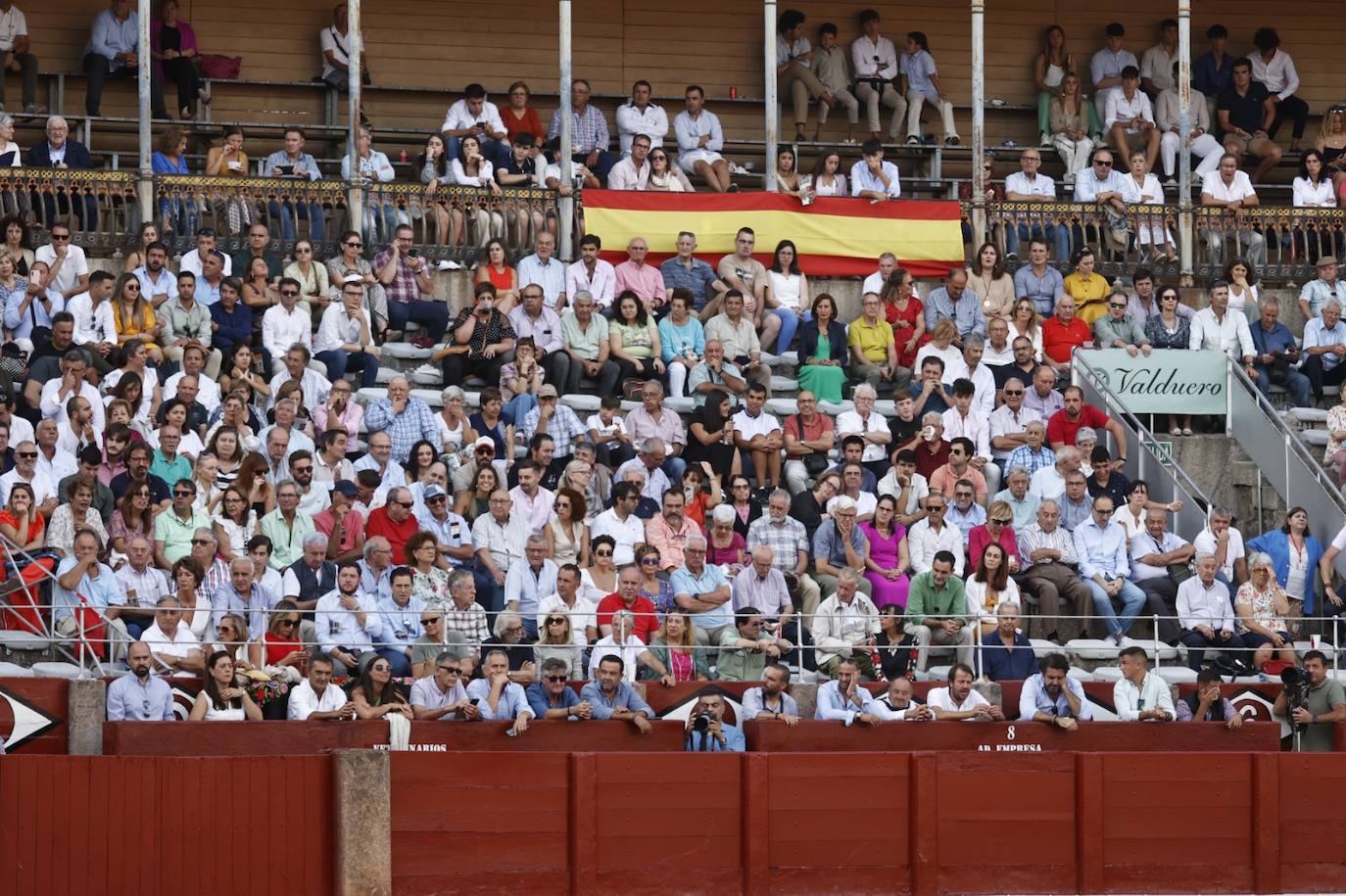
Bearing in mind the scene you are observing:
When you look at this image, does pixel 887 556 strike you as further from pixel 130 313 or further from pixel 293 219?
pixel 293 219

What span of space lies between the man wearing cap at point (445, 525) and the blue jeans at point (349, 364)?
209 centimetres

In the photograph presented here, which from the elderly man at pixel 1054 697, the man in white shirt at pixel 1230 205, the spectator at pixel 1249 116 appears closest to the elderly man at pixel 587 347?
the elderly man at pixel 1054 697

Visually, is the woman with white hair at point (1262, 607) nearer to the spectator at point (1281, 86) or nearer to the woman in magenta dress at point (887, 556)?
the woman in magenta dress at point (887, 556)

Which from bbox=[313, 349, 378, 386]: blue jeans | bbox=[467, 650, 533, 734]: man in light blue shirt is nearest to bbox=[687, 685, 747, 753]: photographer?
bbox=[467, 650, 533, 734]: man in light blue shirt

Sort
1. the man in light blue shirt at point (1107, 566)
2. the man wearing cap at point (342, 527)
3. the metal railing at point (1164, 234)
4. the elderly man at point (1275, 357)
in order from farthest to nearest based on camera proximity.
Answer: the metal railing at point (1164, 234) → the elderly man at point (1275, 357) → the man in light blue shirt at point (1107, 566) → the man wearing cap at point (342, 527)

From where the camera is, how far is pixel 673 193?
23.4 m

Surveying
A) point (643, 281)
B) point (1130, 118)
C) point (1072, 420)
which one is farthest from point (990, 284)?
point (1130, 118)

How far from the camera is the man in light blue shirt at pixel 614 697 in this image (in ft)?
55.2

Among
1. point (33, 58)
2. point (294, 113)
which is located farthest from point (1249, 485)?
point (33, 58)

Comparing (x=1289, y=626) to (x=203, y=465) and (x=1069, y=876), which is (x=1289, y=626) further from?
(x=203, y=465)

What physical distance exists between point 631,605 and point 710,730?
1.24 metres

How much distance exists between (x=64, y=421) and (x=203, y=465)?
3.58 feet

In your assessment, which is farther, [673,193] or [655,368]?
[673,193]

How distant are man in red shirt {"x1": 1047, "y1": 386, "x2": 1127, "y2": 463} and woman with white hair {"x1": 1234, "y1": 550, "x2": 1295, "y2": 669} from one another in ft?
5.91
